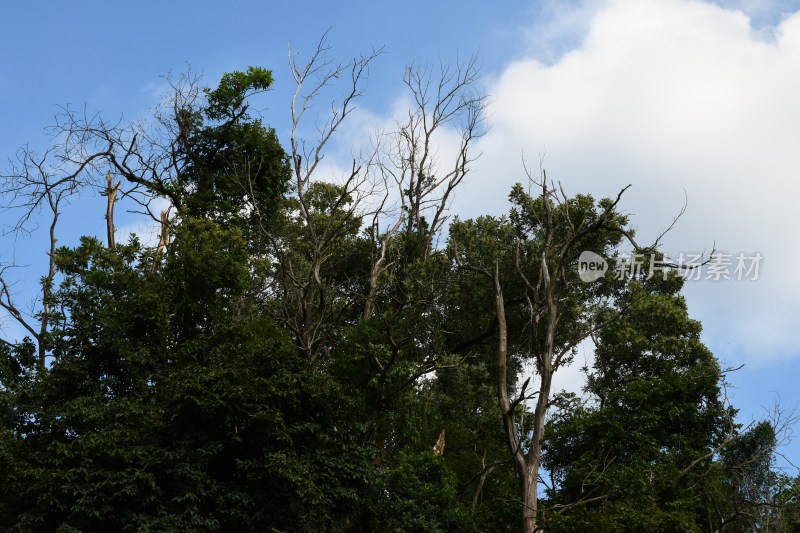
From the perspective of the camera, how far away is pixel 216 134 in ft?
73.7

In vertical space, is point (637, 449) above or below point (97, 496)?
above

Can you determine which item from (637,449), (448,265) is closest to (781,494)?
(637,449)

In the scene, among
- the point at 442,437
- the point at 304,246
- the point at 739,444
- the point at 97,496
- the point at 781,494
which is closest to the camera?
the point at 97,496

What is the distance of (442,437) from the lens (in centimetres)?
1967

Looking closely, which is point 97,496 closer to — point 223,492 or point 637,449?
point 223,492

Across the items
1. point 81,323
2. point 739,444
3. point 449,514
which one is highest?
point 739,444

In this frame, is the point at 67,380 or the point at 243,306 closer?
the point at 67,380

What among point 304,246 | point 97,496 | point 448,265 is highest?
point 304,246

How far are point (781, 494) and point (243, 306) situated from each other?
37.5 ft

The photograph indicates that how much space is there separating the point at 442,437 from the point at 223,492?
20.7ft

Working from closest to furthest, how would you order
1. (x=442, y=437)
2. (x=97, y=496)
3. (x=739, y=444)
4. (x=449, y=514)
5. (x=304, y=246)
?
(x=97, y=496), (x=449, y=514), (x=442, y=437), (x=739, y=444), (x=304, y=246)

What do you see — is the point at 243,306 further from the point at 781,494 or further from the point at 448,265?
the point at 781,494

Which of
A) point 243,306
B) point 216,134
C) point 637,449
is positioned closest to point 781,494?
point 637,449

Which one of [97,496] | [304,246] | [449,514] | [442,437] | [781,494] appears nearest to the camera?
[97,496]
